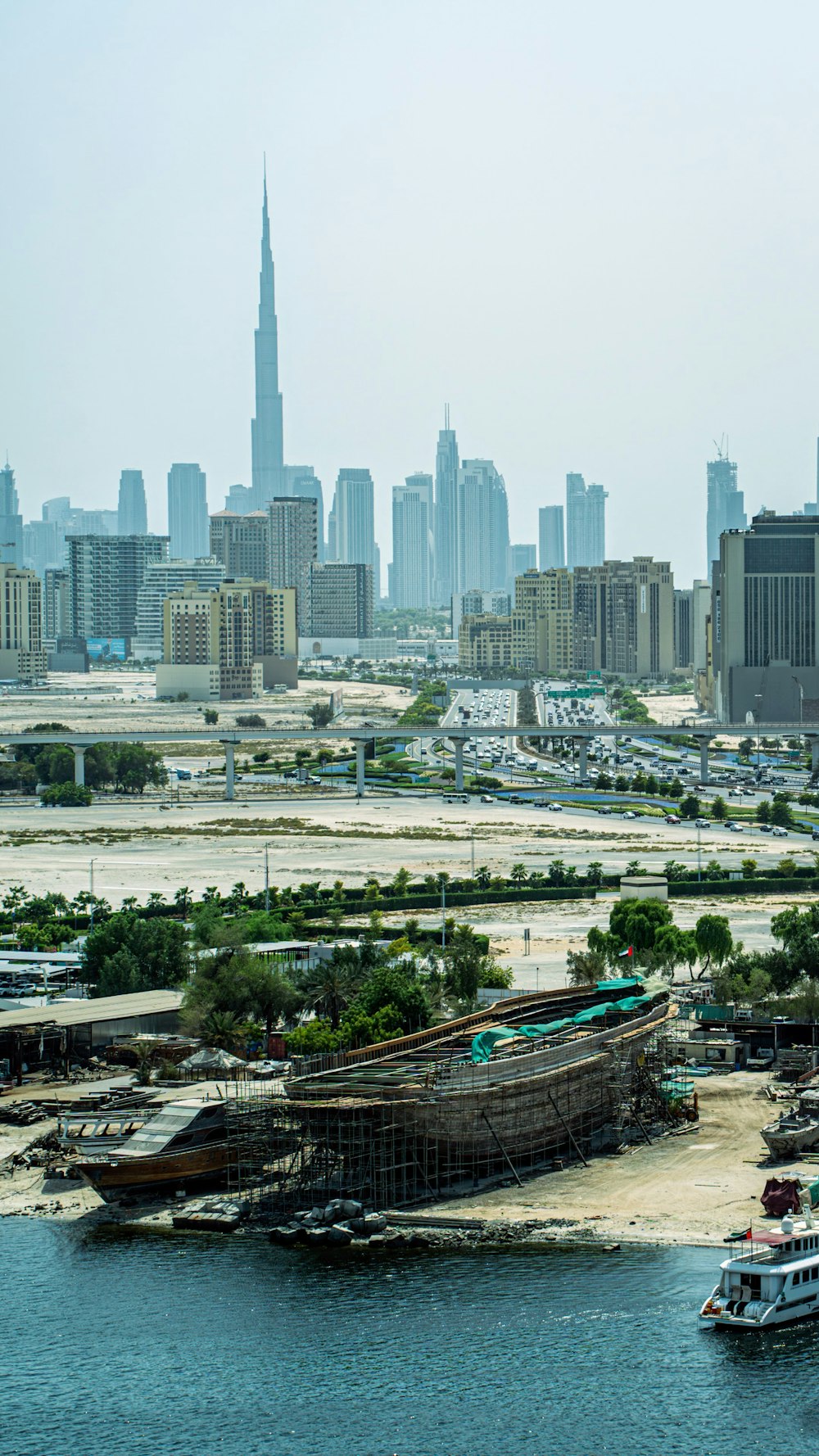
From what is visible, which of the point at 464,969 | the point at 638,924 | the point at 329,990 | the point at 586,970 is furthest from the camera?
the point at 638,924

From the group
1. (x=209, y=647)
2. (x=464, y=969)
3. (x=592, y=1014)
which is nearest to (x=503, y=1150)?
(x=592, y=1014)

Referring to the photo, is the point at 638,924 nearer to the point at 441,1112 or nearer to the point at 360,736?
the point at 441,1112

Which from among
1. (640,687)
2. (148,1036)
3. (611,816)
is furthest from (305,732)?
(640,687)

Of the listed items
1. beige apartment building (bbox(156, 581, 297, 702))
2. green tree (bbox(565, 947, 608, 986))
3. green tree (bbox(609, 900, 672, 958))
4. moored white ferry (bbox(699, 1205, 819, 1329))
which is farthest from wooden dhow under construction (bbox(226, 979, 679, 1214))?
beige apartment building (bbox(156, 581, 297, 702))

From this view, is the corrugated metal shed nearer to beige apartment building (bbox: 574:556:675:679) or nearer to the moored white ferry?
the moored white ferry

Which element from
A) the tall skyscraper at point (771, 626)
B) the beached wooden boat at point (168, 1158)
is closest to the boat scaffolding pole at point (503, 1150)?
the beached wooden boat at point (168, 1158)
